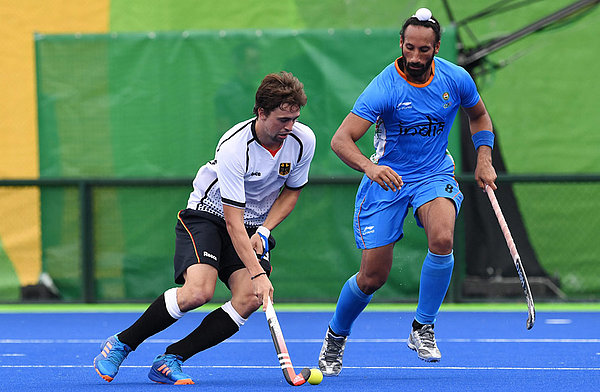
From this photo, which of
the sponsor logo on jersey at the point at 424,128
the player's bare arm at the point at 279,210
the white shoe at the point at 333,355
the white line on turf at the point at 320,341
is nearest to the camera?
the player's bare arm at the point at 279,210

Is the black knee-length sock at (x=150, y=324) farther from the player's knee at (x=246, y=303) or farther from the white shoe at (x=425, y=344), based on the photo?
the white shoe at (x=425, y=344)

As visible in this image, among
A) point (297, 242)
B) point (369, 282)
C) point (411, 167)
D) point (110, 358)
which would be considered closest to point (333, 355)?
point (369, 282)

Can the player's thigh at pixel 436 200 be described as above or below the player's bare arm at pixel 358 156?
below

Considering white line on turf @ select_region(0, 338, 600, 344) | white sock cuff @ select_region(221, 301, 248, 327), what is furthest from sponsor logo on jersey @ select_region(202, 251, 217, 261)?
white line on turf @ select_region(0, 338, 600, 344)

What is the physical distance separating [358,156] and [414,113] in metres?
0.43

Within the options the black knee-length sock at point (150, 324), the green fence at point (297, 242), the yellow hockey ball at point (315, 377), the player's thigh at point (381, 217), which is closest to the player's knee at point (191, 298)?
the black knee-length sock at point (150, 324)

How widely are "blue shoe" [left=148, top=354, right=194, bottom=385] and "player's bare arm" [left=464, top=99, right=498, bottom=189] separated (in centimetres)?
204

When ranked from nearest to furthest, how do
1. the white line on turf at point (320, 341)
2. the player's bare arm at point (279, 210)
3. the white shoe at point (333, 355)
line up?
1. the player's bare arm at point (279, 210)
2. the white shoe at point (333, 355)
3. the white line on turf at point (320, 341)

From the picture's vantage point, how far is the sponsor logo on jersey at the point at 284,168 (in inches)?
226

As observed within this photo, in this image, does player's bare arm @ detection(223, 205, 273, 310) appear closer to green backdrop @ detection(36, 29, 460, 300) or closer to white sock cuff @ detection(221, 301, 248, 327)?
white sock cuff @ detection(221, 301, 248, 327)

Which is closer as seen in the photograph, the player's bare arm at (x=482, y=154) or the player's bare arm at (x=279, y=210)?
the player's bare arm at (x=279, y=210)

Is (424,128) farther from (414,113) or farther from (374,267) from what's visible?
(374,267)

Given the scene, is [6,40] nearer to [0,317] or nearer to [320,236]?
[0,317]

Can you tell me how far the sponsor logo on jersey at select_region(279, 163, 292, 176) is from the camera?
5.74 metres
